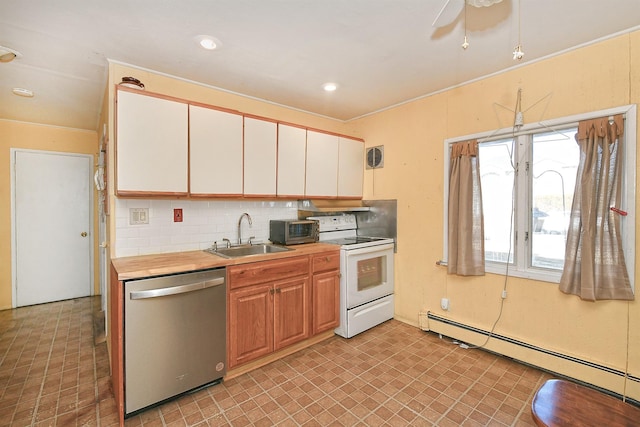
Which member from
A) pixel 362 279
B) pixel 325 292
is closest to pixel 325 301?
pixel 325 292

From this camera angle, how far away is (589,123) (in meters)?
2.11

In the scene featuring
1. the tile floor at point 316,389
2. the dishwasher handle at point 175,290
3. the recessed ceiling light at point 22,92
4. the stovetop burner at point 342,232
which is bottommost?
the tile floor at point 316,389

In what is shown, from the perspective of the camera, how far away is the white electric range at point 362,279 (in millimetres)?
2992

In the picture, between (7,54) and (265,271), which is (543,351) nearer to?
(265,271)

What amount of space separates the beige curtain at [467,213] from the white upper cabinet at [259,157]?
178cm

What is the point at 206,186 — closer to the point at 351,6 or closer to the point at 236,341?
the point at 236,341

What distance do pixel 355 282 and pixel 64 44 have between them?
10.1 feet

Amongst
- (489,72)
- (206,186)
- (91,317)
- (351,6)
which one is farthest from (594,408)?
(91,317)

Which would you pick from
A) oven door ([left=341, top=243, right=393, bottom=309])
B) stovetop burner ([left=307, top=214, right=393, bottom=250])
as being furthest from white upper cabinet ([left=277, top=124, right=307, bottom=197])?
oven door ([left=341, top=243, right=393, bottom=309])

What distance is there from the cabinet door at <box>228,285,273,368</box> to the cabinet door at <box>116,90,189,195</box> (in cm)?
100

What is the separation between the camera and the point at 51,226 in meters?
4.06

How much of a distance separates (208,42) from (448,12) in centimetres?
158

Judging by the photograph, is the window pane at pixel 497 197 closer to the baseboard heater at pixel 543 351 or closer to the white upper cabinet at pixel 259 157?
the baseboard heater at pixel 543 351

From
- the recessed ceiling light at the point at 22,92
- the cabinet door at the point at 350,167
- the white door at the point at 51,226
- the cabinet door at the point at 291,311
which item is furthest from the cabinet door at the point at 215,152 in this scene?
the white door at the point at 51,226
